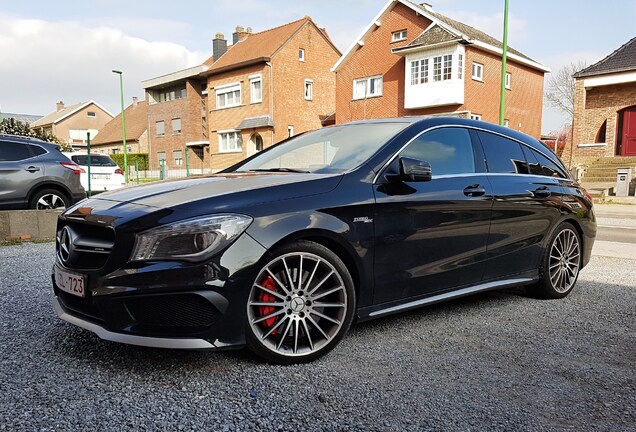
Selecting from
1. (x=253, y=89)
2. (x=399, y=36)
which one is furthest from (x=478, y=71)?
(x=253, y=89)

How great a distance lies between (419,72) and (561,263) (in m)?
24.6

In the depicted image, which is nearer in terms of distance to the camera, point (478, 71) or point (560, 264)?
point (560, 264)

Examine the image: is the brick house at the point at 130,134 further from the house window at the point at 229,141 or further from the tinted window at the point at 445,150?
the tinted window at the point at 445,150

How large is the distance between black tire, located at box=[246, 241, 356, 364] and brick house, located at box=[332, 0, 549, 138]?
24505 mm

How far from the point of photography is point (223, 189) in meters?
3.14

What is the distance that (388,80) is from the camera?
98.6ft

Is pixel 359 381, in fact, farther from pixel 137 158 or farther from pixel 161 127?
pixel 137 158

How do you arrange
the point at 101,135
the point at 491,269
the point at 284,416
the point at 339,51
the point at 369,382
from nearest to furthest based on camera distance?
the point at 284,416
the point at 369,382
the point at 491,269
the point at 339,51
the point at 101,135

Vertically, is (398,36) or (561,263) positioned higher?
(398,36)

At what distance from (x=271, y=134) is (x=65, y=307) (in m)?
32.6

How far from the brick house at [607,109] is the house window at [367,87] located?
10.6m

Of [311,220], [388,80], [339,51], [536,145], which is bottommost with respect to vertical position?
[311,220]

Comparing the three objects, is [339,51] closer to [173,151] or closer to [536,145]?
[173,151]

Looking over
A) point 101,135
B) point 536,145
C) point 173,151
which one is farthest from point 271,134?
point 101,135
